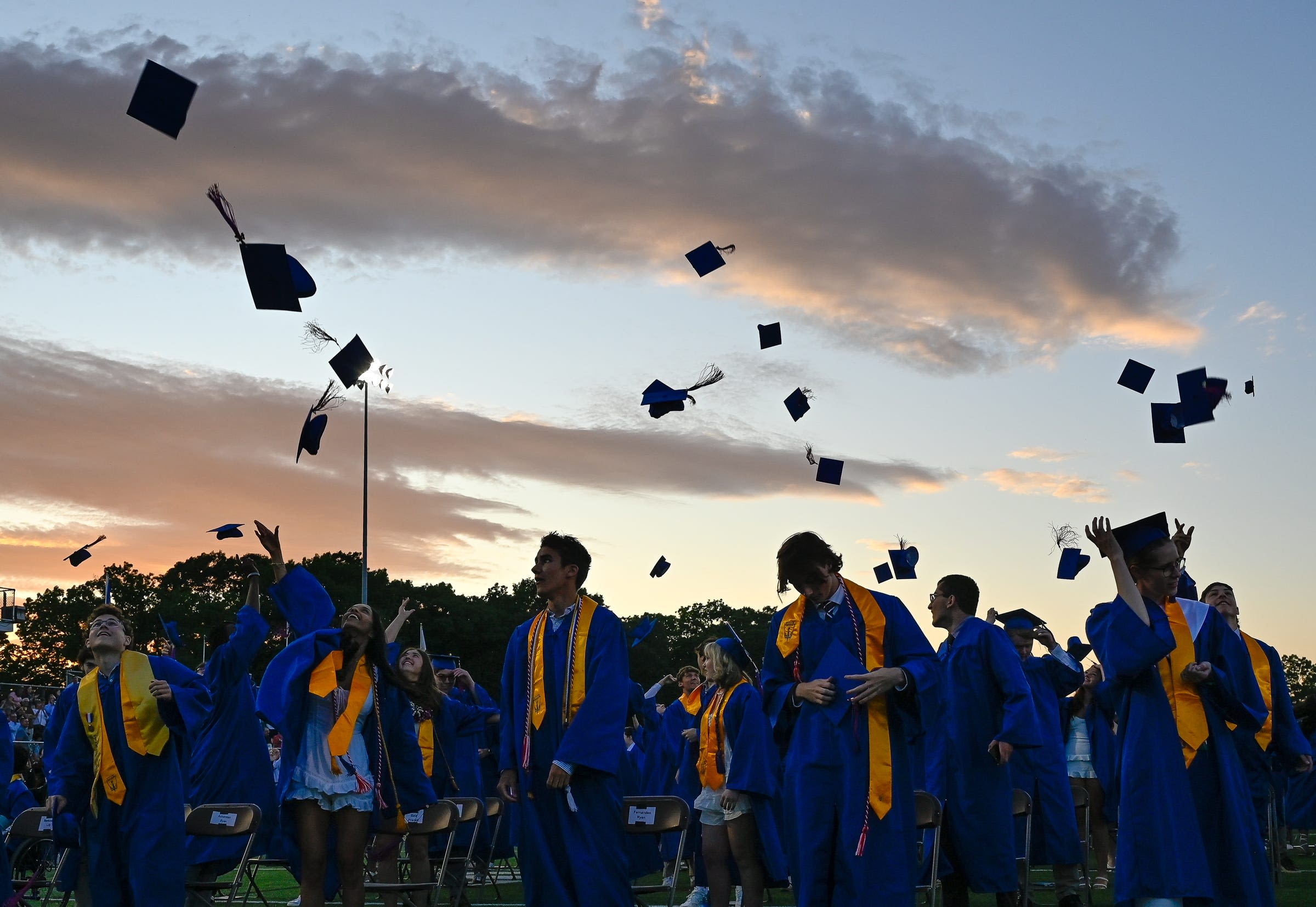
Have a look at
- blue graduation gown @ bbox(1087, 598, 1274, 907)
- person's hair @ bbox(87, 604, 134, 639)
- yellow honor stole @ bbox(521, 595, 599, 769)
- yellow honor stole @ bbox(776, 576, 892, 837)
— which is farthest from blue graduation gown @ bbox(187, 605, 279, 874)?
blue graduation gown @ bbox(1087, 598, 1274, 907)

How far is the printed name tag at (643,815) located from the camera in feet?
25.7

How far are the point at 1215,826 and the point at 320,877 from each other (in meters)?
4.48

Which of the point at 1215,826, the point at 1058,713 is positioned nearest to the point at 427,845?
the point at 1058,713

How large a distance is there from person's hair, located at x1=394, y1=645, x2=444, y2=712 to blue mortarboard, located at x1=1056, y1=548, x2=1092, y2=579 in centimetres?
714

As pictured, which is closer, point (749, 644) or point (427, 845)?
point (427, 845)

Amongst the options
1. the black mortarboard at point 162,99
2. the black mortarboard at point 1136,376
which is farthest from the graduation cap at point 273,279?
the black mortarboard at point 1136,376

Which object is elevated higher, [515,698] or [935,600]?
[935,600]

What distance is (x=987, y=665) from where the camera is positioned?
805 centimetres

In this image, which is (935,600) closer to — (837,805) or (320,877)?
(837,805)

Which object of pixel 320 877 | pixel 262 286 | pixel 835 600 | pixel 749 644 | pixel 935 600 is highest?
pixel 749 644

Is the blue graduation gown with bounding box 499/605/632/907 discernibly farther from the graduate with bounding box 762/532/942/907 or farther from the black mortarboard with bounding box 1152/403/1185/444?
the black mortarboard with bounding box 1152/403/1185/444

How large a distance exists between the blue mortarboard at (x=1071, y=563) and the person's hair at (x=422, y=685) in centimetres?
714

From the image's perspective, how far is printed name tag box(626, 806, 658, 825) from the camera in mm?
7824

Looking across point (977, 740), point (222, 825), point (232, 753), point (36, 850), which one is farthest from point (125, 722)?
point (36, 850)
